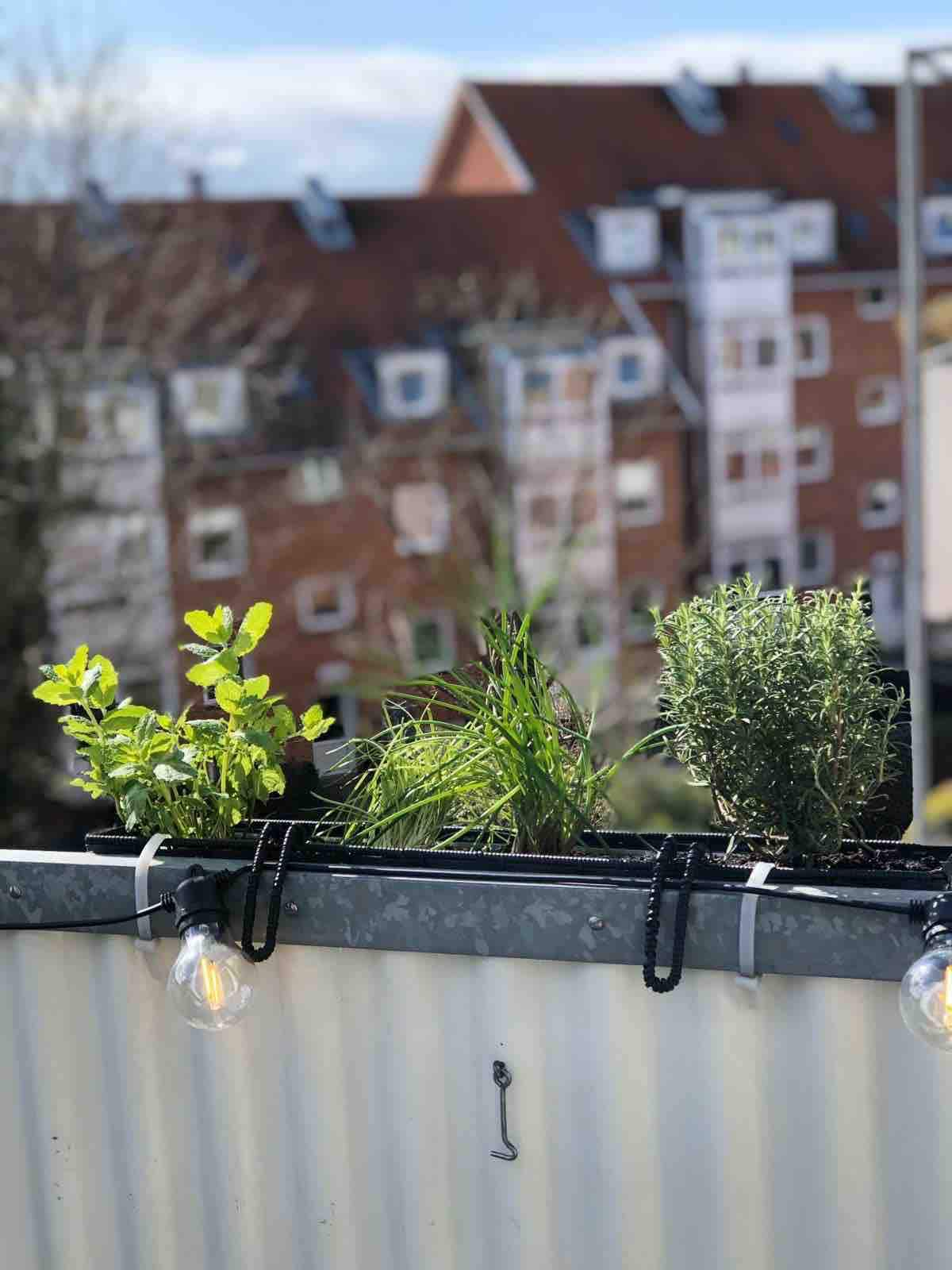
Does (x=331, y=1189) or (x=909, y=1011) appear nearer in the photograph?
(x=909, y=1011)

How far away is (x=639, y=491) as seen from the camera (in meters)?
23.6

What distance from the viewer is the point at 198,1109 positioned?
1625 mm

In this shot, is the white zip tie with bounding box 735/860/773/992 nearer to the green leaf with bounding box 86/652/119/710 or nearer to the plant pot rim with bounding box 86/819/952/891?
the plant pot rim with bounding box 86/819/952/891

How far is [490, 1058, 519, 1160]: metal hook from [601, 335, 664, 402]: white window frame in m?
21.8

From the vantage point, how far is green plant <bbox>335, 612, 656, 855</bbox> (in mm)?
1567

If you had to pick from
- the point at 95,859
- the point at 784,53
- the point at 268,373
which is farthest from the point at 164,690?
the point at 784,53

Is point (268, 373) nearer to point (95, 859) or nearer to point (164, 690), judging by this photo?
point (164, 690)

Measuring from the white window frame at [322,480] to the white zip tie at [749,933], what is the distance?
18951 millimetres

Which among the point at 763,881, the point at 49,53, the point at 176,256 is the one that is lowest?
the point at 763,881

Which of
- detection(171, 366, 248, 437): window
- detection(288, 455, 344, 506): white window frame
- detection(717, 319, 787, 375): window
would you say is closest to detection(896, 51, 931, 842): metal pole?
detection(171, 366, 248, 437): window

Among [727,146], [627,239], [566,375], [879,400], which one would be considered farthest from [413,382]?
[879,400]

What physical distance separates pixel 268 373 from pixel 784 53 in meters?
16.2

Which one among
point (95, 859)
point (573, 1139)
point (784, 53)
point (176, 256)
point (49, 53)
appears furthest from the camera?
point (784, 53)

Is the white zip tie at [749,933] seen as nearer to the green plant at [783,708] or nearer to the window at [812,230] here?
the green plant at [783,708]
